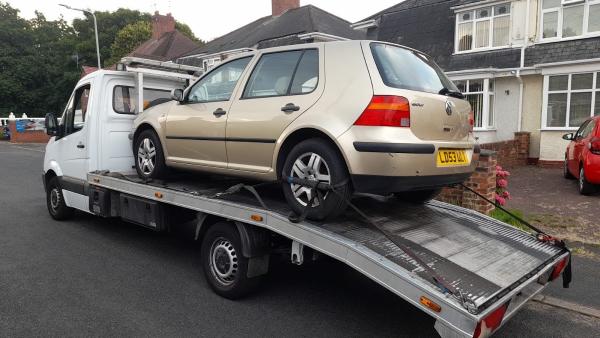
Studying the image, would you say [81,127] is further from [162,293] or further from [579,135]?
[579,135]

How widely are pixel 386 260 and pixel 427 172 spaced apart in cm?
88

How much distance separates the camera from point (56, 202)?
7.12 meters

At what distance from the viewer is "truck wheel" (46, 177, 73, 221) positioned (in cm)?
697

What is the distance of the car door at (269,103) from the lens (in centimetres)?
396

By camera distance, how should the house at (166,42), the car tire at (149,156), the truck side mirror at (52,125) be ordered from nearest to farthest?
the car tire at (149,156) < the truck side mirror at (52,125) < the house at (166,42)

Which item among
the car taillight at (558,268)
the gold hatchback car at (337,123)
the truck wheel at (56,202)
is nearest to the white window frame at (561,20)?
the gold hatchback car at (337,123)

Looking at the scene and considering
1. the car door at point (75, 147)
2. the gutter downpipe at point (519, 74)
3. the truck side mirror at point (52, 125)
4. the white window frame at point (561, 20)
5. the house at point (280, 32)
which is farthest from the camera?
the house at point (280, 32)

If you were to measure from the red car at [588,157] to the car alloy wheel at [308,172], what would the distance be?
7.06 metres

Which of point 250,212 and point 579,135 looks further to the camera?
point 579,135

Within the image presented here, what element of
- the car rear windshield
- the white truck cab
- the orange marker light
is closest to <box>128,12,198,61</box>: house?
the white truck cab

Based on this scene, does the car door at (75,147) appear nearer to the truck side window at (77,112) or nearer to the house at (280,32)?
the truck side window at (77,112)

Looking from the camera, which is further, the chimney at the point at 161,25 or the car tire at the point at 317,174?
the chimney at the point at 161,25

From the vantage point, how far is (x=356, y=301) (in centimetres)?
→ 426

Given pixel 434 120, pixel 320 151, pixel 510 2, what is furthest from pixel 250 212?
pixel 510 2
